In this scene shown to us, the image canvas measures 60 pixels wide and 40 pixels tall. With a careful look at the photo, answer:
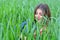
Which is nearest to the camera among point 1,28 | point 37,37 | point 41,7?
point 37,37

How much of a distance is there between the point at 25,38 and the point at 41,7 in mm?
947

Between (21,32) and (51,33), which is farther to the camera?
(21,32)

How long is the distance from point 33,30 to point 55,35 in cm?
11

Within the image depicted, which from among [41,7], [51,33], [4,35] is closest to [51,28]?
[51,33]

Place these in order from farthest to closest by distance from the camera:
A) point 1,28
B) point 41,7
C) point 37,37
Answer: point 41,7
point 1,28
point 37,37

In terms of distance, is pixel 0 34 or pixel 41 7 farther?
pixel 41 7

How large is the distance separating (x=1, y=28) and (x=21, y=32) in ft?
0.36

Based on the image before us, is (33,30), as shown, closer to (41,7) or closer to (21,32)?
(21,32)

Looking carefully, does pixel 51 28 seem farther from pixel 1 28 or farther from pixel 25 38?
pixel 1 28

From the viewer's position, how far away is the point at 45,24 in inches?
47.9

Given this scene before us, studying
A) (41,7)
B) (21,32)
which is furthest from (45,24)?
(41,7)

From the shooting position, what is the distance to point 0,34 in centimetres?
122

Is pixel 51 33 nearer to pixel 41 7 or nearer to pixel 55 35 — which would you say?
pixel 55 35

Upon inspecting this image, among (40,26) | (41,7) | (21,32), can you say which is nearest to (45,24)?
(40,26)
